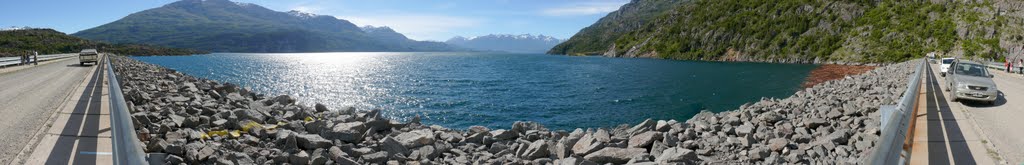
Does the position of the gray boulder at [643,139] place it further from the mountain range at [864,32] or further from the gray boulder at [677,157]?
the mountain range at [864,32]

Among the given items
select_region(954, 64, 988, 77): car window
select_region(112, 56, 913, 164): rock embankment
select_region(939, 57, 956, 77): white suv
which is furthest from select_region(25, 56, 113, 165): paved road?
select_region(939, 57, 956, 77): white suv

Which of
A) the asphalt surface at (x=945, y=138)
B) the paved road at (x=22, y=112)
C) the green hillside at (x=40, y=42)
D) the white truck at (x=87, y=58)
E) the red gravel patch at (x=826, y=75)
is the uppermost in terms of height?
the green hillside at (x=40, y=42)

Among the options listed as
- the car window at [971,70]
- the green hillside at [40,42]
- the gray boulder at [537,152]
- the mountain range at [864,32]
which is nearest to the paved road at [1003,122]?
the car window at [971,70]

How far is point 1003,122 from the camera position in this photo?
1580cm

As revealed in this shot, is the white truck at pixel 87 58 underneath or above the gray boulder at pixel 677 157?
above

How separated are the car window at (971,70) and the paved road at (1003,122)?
134 centimetres

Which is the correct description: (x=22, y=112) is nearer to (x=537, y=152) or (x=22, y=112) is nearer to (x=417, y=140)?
(x=417, y=140)

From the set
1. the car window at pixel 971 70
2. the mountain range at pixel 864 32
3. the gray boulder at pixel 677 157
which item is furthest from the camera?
the mountain range at pixel 864 32

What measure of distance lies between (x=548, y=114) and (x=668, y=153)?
70.7 ft

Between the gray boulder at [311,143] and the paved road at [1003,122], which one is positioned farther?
the gray boulder at [311,143]

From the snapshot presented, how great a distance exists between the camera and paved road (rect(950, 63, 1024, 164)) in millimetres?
11533

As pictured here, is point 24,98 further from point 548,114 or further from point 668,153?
point 548,114

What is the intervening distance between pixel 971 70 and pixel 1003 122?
10722 millimetres

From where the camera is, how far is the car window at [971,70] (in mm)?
23453
